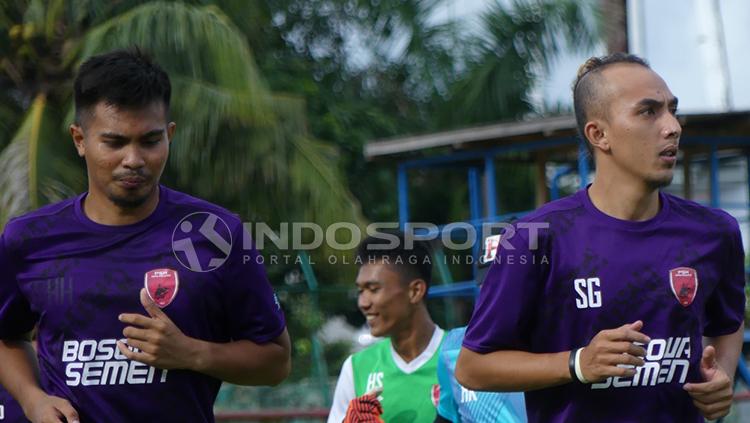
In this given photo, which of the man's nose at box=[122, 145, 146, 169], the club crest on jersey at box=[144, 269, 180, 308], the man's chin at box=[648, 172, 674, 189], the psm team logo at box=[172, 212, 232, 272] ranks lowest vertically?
the club crest on jersey at box=[144, 269, 180, 308]

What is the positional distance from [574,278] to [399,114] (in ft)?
44.8

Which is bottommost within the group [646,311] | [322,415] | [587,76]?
[322,415]

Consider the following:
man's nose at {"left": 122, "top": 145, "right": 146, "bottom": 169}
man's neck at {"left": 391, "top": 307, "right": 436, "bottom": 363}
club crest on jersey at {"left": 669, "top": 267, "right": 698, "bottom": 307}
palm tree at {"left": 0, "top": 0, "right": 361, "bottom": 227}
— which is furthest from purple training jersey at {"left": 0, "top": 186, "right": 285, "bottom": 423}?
palm tree at {"left": 0, "top": 0, "right": 361, "bottom": 227}

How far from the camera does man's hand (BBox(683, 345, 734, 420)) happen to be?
3.90 m

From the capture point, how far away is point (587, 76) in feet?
14.4

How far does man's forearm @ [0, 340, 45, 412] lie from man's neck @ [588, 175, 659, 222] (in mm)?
1979

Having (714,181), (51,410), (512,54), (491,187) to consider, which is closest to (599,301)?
(51,410)

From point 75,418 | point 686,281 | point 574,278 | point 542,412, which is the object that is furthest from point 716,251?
point 75,418

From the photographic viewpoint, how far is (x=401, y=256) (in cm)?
709

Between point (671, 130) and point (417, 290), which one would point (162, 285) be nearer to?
point (671, 130)

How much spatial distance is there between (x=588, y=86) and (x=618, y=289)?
77cm

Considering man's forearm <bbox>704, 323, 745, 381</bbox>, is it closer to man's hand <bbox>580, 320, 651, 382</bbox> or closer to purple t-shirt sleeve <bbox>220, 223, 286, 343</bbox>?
man's hand <bbox>580, 320, 651, 382</bbox>

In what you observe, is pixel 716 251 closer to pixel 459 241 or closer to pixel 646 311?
pixel 646 311

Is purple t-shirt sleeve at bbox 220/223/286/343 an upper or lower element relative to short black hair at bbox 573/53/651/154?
lower
